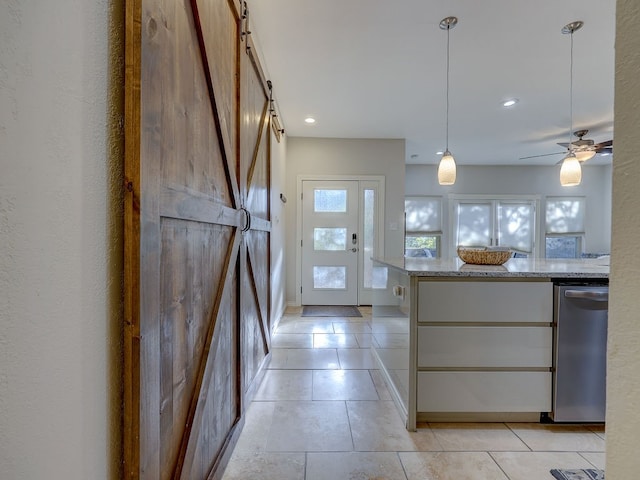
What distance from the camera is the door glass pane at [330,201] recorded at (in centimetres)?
479

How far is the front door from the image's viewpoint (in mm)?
4789

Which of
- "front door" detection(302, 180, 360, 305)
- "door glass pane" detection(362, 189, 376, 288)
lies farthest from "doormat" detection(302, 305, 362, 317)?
"door glass pane" detection(362, 189, 376, 288)

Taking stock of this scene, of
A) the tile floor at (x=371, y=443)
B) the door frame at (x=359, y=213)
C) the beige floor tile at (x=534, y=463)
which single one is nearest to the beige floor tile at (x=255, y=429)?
the tile floor at (x=371, y=443)

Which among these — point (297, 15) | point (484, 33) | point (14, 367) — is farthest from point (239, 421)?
point (484, 33)

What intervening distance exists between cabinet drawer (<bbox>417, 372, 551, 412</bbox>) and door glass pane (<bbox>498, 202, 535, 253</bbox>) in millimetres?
5475

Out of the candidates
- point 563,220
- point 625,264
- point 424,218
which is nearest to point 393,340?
point 625,264

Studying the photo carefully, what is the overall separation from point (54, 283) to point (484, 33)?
2924 mm

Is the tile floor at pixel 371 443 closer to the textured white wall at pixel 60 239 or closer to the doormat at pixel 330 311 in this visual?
the textured white wall at pixel 60 239

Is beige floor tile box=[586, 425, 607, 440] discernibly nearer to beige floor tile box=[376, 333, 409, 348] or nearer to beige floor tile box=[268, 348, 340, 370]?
beige floor tile box=[376, 333, 409, 348]

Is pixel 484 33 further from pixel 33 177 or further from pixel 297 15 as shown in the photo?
pixel 33 177

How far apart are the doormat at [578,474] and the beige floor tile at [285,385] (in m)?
1.32

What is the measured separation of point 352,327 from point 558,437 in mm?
2189

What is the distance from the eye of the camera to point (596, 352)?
1.74 metres

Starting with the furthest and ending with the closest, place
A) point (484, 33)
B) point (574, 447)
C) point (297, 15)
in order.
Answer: point (484, 33) < point (297, 15) < point (574, 447)
